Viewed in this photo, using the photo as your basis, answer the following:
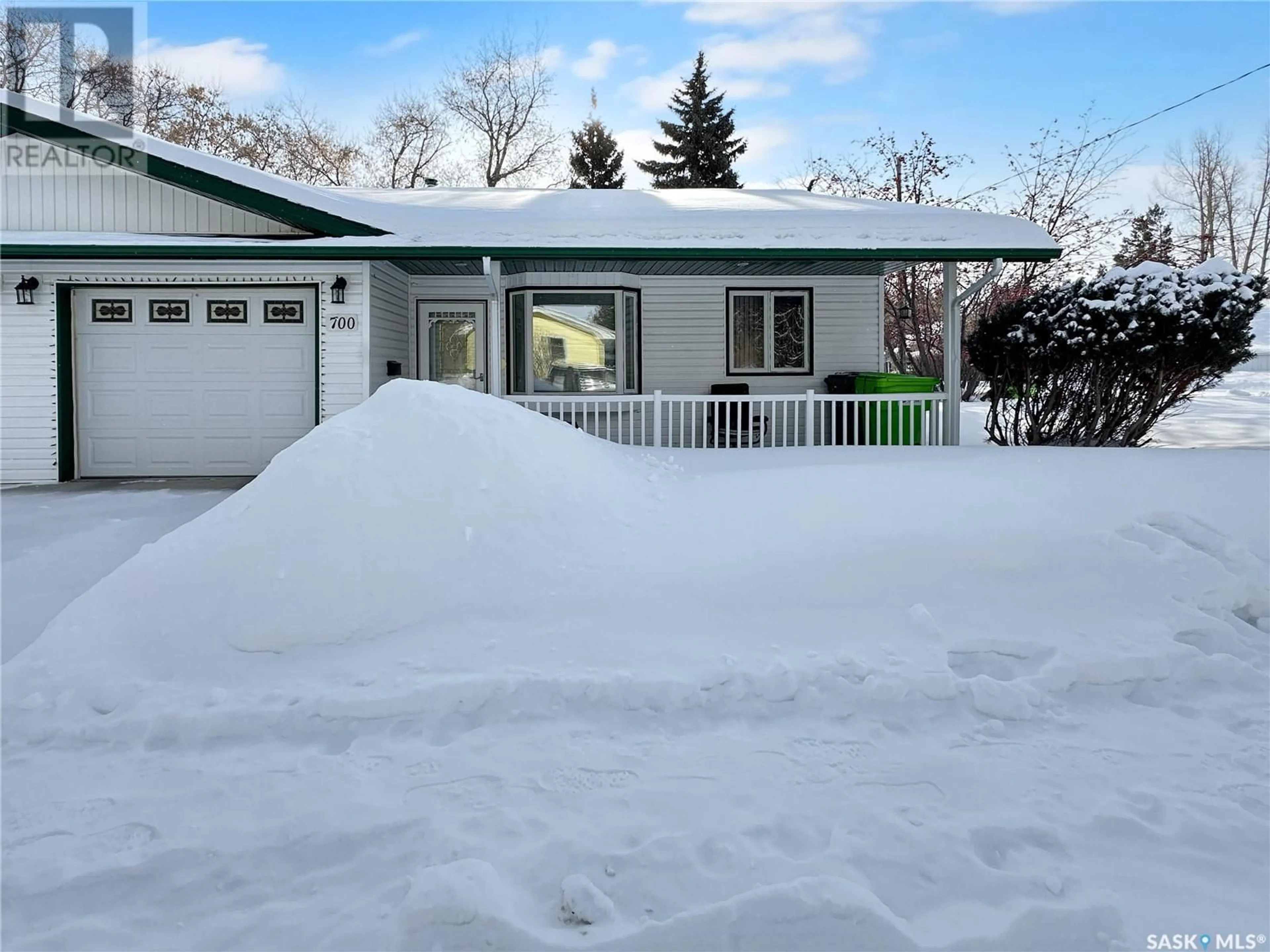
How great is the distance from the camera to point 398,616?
16.0 feet

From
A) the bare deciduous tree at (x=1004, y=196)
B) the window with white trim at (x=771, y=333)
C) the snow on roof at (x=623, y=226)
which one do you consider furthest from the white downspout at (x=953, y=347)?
the bare deciduous tree at (x=1004, y=196)

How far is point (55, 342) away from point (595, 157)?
26.4 meters

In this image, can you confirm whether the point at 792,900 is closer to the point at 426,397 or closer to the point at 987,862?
the point at 987,862

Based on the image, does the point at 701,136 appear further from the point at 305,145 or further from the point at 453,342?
the point at 453,342

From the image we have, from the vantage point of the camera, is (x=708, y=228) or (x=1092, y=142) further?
(x=1092, y=142)

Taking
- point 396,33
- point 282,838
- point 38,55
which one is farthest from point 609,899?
point 38,55

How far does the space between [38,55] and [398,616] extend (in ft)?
104

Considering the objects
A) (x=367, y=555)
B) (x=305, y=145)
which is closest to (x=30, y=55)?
(x=305, y=145)

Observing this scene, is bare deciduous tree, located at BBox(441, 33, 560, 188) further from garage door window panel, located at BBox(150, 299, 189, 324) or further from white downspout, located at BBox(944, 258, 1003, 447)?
white downspout, located at BBox(944, 258, 1003, 447)

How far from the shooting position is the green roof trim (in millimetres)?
9203

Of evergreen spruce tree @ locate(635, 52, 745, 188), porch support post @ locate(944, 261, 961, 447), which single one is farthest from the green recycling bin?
evergreen spruce tree @ locate(635, 52, 745, 188)

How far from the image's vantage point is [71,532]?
23.7ft

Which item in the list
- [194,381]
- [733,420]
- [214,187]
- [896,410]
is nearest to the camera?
[214,187]

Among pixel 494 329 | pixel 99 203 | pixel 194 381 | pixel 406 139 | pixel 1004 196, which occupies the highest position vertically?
pixel 406 139
